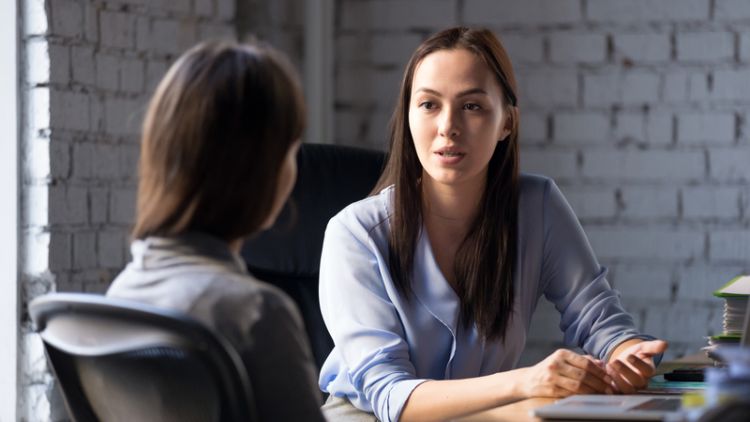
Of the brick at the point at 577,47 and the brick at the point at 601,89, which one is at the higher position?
the brick at the point at 577,47

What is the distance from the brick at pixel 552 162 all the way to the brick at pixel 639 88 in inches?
8.1

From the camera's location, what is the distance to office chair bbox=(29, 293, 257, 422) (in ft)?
2.76

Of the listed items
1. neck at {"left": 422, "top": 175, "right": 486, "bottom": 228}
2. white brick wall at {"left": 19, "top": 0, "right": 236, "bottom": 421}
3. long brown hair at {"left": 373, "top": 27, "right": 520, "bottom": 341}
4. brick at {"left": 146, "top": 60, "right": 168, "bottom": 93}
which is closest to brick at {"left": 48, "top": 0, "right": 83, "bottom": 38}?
white brick wall at {"left": 19, "top": 0, "right": 236, "bottom": 421}

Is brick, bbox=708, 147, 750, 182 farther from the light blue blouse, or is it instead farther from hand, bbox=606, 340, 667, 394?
hand, bbox=606, 340, 667, 394

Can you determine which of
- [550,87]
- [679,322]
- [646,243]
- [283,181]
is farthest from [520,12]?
[283,181]

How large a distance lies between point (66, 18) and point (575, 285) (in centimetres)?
113

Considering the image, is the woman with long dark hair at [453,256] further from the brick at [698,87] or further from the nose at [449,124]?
the brick at [698,87]

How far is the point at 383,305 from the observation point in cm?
Answer: 166

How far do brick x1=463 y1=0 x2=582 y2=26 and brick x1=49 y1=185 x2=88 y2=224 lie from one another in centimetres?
123

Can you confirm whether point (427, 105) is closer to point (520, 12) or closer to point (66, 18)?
point (66, 18)

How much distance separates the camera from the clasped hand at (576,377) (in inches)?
54.4

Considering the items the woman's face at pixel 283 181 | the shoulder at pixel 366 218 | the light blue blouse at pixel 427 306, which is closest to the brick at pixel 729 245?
the light blue blouse at pixel 427 306

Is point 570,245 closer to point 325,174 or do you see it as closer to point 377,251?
point 377,251

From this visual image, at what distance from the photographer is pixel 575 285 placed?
70.7 inches
